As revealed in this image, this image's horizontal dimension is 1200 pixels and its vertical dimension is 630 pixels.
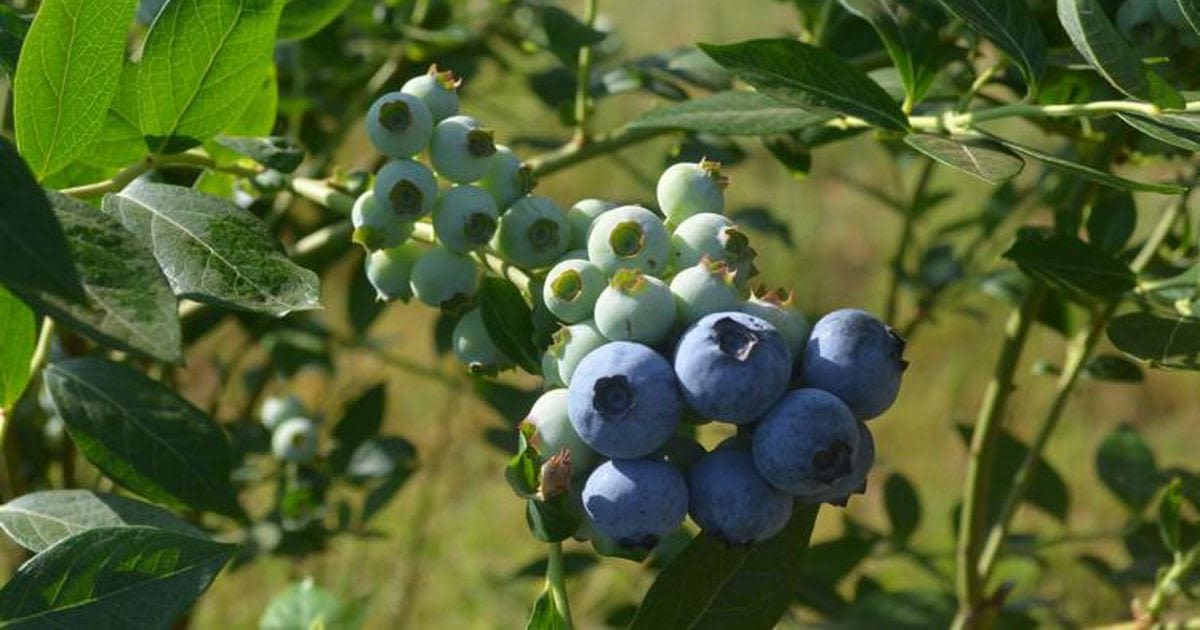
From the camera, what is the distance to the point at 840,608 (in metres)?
1.55

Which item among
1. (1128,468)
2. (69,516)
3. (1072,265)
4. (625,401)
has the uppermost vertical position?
(625,401)

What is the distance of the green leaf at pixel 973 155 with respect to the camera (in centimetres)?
81

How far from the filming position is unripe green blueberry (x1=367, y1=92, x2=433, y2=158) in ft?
2.74

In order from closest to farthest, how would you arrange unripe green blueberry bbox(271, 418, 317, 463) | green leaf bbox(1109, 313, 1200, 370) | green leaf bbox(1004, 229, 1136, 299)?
green leaf bbox(1109, 313, 1200, 370) < green leaf bbox(1004, 229, 1136, 299) < unripe green blueberry bbox(271, 418, 317, 463)

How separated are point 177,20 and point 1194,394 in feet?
14.3

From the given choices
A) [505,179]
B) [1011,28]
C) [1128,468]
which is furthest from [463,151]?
[1128,468]

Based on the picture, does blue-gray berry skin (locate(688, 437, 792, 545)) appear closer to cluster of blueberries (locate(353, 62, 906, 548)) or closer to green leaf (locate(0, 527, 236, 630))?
cluster of blueberries (locate(353, 62, 906, 548))

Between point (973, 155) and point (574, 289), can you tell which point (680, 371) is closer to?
point (574, 289)

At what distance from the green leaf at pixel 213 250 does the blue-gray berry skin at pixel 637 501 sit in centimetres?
17

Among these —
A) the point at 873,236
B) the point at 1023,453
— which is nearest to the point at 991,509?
the point at 1023,453

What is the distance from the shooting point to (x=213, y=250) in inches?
30.6

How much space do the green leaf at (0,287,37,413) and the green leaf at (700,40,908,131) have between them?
1.36 ft

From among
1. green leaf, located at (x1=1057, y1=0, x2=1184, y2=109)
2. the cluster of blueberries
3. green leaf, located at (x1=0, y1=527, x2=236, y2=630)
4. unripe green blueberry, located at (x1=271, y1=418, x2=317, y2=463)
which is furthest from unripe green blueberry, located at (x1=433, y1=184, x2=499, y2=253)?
unripe green blueberry, located at (x1=271, y1=418, x2=317, y2=463)

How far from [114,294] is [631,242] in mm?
243
